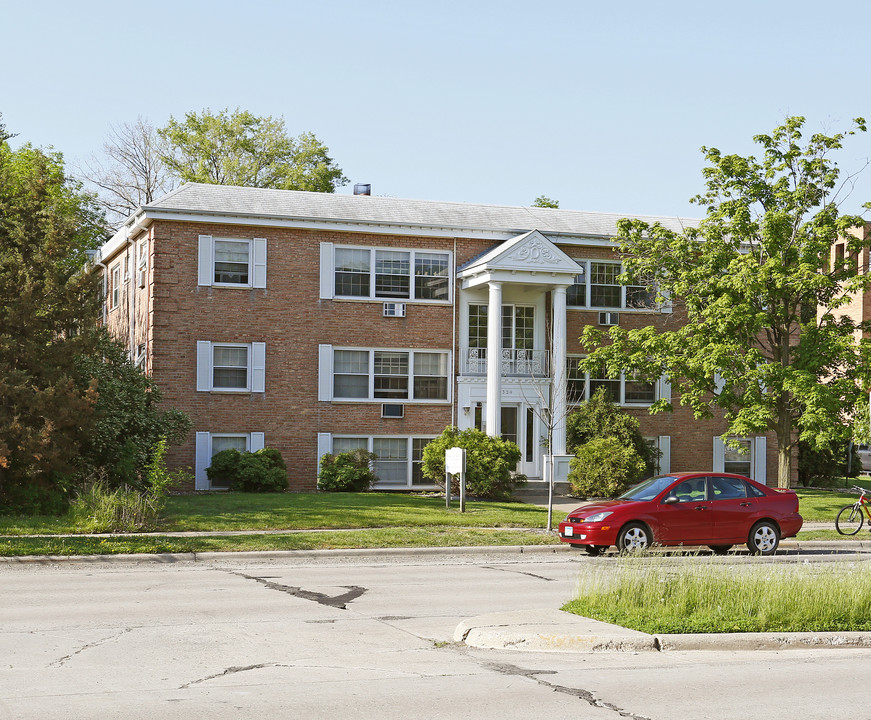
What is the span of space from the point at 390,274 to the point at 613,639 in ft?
75.9

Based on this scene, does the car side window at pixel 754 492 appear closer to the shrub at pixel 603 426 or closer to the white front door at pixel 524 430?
the shrub at pixel 603 426

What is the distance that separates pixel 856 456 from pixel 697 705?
38.6m

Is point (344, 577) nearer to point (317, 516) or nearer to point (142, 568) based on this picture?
point (142, 568)

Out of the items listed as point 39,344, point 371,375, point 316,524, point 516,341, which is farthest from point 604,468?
point 39,344

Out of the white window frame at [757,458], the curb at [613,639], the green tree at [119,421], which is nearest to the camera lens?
the curb at [613,639]

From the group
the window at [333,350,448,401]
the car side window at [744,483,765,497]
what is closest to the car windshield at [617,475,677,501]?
the car side window at [744,483,765,497]

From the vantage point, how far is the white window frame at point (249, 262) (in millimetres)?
29828

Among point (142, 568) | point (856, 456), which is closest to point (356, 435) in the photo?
point (142, 568)

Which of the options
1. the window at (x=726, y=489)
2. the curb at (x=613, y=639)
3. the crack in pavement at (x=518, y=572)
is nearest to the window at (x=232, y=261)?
the crack in pavement at (x=518, y=572)

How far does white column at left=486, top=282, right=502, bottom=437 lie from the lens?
1191 inches

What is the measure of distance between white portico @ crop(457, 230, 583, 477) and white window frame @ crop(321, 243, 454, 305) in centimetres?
60

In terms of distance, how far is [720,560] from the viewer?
16.2m

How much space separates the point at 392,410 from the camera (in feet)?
103

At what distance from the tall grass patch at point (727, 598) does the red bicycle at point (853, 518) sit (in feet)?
39.6
